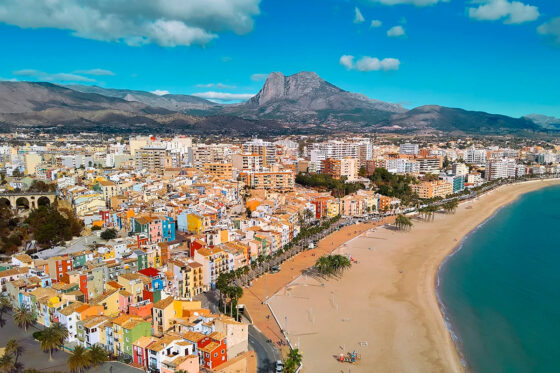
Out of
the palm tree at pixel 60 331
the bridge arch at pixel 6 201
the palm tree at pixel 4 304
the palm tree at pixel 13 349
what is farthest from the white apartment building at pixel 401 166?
the palm tree at pixel 13 349

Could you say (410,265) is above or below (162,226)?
below

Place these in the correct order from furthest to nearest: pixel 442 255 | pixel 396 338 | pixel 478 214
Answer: pixel 478 214 < pixel 442 255 < pixel 396 338

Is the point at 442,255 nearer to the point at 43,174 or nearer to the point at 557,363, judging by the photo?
the point at 557,363

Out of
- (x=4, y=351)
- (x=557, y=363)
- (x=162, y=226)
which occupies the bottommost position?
(x=557, y=363)

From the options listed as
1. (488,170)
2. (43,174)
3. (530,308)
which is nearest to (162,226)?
(530,308)

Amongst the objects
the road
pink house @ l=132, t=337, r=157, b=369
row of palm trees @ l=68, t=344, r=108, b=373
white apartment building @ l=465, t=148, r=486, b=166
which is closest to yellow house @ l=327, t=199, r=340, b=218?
the road

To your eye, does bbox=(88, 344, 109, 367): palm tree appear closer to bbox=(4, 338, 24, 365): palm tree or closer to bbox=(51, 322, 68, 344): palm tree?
bbox=(51, 322, 68, 344): palm tree

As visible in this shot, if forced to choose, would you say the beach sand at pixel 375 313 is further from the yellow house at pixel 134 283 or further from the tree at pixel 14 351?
the tree at pixel 14 351
